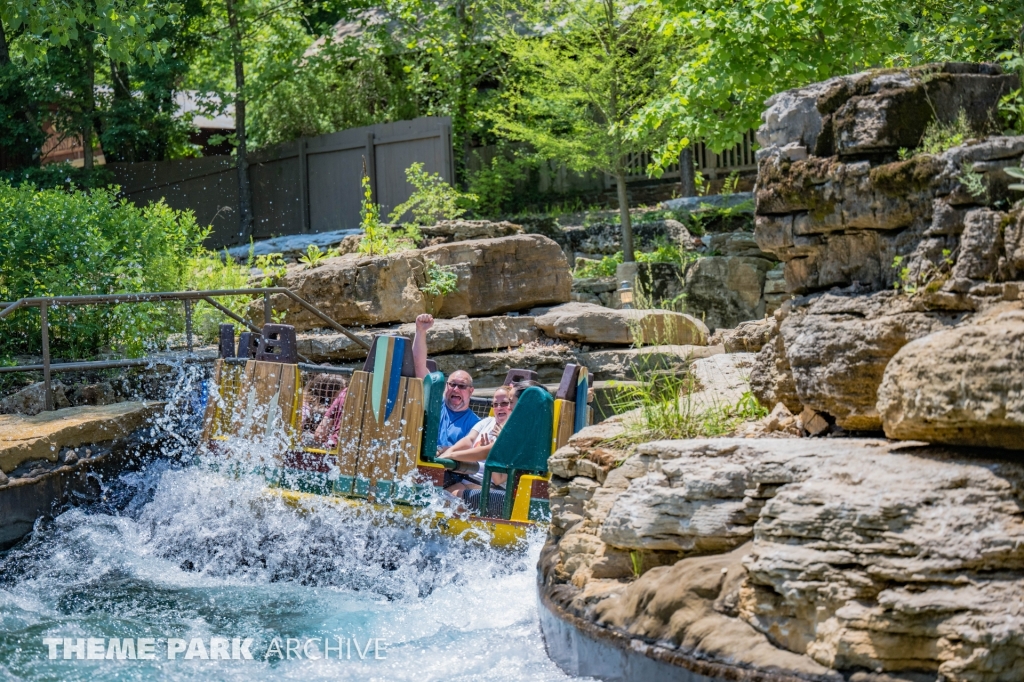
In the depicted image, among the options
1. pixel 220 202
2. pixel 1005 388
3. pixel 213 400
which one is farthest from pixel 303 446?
pixel 220 202

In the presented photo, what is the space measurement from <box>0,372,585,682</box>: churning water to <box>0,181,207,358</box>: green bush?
2545mm

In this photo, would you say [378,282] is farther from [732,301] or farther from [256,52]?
[256,52]

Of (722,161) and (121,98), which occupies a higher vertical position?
(121,98)

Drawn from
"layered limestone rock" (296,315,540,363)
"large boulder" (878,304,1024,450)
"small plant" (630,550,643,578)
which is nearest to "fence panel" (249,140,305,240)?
"layered limestone rock" (296,315,540,363)

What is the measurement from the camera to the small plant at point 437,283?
11453mm

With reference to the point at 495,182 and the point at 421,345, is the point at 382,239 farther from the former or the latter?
the point at 495,182

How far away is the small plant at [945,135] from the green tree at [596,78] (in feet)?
33.8

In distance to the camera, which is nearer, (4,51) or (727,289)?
(727,289)

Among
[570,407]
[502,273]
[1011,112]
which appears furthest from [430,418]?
[502,273]

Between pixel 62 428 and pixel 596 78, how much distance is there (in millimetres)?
9722

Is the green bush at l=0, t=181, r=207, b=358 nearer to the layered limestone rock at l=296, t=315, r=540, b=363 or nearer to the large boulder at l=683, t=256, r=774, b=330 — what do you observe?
the layered limestone rock at l=296, t=315, r=540, b=363

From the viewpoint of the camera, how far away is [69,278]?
10.3 meters

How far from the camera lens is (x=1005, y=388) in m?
3.43

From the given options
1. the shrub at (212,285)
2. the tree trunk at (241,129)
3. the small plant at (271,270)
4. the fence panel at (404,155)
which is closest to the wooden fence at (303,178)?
the fence panel at (404,155)
